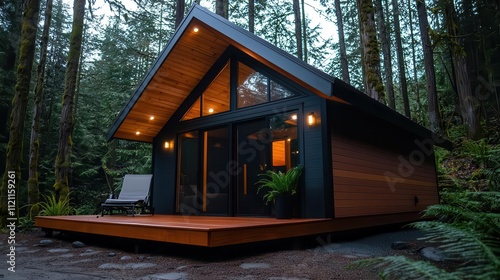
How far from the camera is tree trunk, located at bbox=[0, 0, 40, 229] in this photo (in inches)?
251

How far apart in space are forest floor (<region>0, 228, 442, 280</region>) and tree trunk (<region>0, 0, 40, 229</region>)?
1.29 m

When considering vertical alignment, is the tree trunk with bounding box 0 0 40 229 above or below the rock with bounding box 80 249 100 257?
above

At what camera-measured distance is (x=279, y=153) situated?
5660 millimetres

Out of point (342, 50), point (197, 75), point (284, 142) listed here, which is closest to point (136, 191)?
point (197, 75)

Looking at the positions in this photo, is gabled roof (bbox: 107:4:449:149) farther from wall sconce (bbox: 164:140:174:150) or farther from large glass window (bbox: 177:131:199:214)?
large glass window (bbox: 177:131:199:214)

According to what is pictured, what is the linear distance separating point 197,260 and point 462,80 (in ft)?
29.9

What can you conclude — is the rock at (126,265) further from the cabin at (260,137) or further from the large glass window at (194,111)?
the large glass window at (194,111)

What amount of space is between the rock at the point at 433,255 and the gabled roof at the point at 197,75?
216 cm

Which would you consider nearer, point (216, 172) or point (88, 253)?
point (88, 253)

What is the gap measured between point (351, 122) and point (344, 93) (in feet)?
4.01

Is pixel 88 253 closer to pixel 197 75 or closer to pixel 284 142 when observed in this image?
pixel 284 142

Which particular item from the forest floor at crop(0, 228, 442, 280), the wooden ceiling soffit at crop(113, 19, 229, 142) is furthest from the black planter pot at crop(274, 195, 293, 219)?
the wooden ceiling soffit at crop(113, 19, 229, 142)

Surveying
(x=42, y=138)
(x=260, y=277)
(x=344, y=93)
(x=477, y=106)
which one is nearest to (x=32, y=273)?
(x=260, y=277)

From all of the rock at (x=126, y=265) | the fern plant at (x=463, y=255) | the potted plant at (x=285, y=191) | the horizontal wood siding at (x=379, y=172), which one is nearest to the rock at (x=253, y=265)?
the rock at (x=126, y=265)
